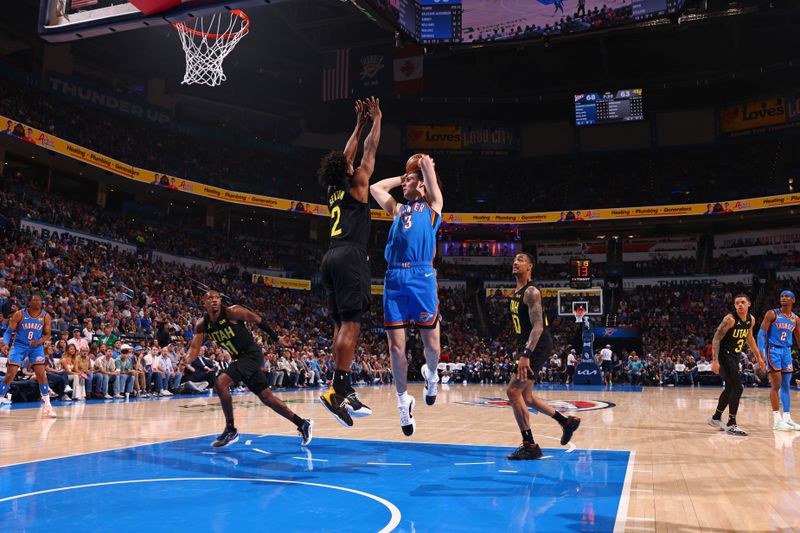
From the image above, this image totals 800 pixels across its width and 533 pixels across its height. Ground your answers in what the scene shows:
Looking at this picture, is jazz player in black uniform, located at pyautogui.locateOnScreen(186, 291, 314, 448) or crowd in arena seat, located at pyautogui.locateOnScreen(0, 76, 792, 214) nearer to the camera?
jazz player in black uniform, located at pyautogui.locateOnScreen(186, 291, 314, 448)

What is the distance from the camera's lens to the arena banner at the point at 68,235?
21.5 meters

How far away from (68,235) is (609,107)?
2561 centimetres

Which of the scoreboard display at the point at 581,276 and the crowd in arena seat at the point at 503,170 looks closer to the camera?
the scoreboard display at the point at 581,276

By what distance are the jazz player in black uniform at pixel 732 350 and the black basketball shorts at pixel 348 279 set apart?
19.4 feet

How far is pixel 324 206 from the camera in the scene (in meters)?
34.1

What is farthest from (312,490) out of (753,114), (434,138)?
(753,114)

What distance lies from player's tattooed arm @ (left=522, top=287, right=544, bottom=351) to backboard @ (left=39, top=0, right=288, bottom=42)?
464cm

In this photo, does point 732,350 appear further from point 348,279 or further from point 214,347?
point 214,347

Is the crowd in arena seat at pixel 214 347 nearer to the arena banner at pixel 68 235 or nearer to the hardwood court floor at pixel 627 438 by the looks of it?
the arena banner at pixel 68 235

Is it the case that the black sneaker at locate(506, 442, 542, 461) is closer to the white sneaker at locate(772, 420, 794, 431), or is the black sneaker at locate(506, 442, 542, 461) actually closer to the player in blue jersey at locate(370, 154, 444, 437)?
the player in blue jersey at locate(370, 154, 444, 437)

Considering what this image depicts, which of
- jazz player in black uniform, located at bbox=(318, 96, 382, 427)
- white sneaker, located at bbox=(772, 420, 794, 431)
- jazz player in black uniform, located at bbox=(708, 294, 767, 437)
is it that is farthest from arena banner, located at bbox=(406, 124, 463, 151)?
jazz player in black uniform, located at bbox=(318, 96, 382, 427)

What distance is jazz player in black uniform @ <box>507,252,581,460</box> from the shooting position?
620cm

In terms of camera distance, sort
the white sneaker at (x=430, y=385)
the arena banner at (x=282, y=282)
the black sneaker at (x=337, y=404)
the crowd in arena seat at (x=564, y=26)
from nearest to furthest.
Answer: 1. the black sneaker at (x=337, y=404)
2. the white sneaker at (x=430, y=385)
3. the crowd in arena seat at (x=564, y=26)
4. the arena banner at (x=282, y=282)

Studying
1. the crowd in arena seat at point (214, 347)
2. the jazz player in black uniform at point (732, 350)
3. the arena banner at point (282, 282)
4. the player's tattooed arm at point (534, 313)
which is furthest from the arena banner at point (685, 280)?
the player's tattooed arm at point (534, 313)
